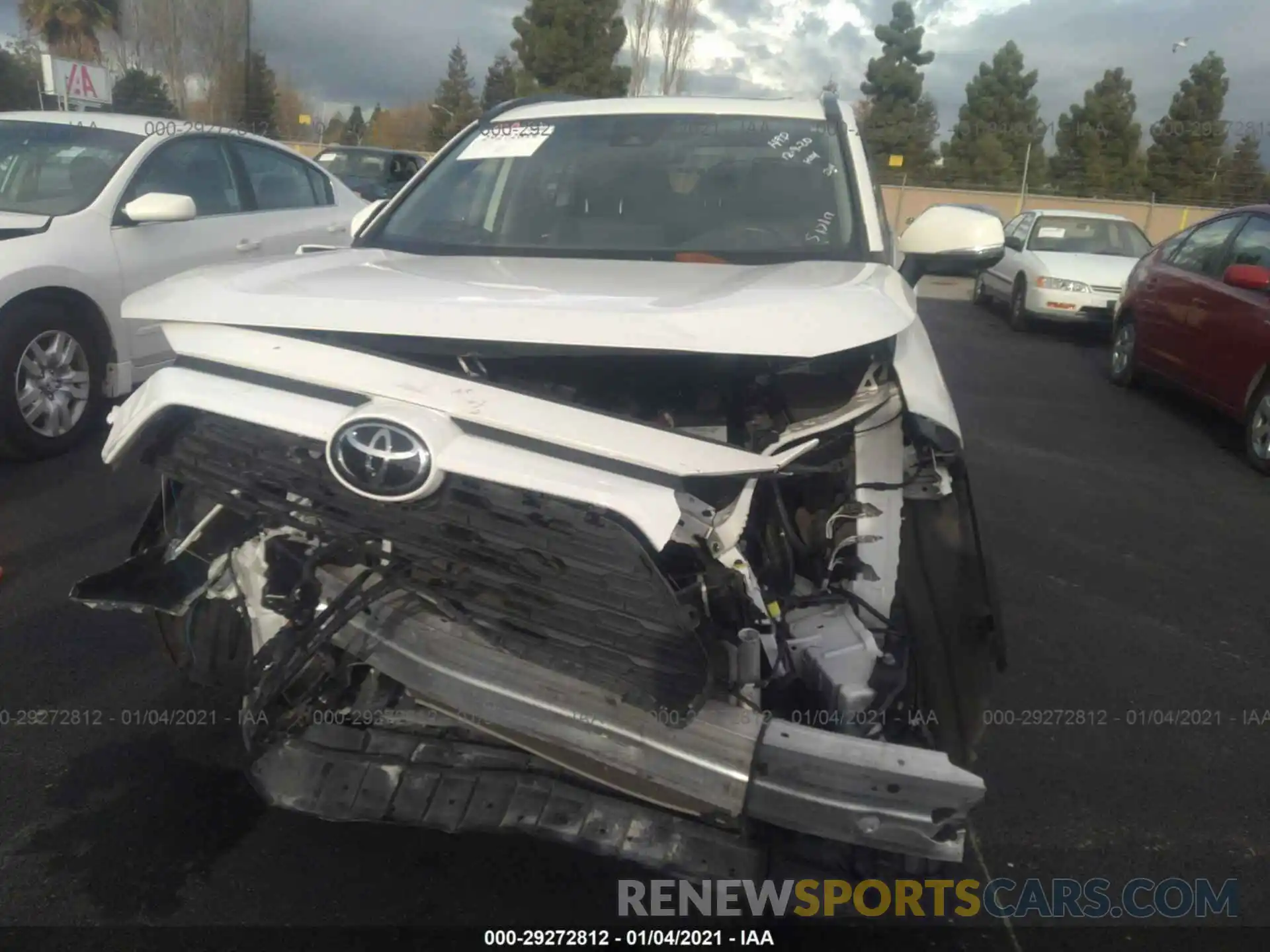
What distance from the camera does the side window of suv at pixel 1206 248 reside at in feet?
25.5

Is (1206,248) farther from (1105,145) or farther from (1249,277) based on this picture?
(1105,145)

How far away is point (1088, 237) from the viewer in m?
13.5

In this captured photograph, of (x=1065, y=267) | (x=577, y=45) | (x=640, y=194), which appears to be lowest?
(x=1065, y=267)

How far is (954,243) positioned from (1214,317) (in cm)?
484

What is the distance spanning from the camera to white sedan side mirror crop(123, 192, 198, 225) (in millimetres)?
5555

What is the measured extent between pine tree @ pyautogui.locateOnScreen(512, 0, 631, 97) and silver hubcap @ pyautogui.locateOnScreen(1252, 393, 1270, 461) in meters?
30.0

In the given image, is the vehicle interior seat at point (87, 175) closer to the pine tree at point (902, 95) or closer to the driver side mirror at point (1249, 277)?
the driver side mirror at point (1249, 277)

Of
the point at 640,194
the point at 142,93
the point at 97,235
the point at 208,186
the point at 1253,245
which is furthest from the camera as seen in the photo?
the point at 142,93

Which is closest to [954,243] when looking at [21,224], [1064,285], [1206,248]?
[21,224]

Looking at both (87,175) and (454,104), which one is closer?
(87,175)

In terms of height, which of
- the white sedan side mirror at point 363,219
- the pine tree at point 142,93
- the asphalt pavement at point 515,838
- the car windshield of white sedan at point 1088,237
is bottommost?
the asphalt pavement at point 515,838

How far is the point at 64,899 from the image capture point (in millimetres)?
2559

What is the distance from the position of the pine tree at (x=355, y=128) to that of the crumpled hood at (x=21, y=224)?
51007 millimetres

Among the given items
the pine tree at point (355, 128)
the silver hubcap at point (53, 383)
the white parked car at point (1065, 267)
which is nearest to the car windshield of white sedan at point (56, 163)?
the silver hubcap at point (53, 383)
